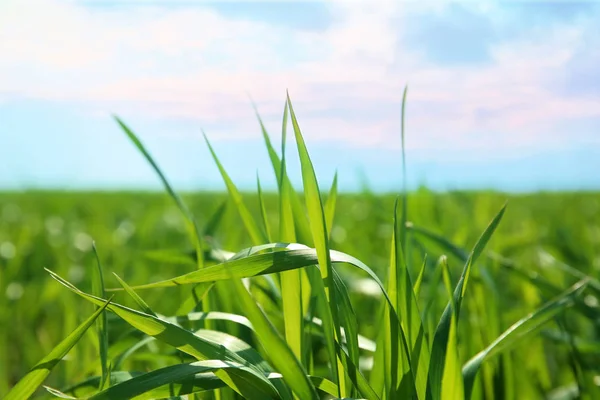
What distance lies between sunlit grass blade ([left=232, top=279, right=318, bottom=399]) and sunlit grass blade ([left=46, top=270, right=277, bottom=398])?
0.03 metres

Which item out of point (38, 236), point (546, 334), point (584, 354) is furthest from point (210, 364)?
point (38, 236)

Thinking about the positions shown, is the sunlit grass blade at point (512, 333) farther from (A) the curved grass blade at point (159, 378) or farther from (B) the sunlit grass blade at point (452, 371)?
(A) the curved grass blade at point (159, 378)

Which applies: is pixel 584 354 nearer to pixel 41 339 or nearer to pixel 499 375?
pixel 499 375

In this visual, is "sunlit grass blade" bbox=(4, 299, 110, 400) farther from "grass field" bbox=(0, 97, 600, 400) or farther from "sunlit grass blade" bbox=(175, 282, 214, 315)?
"sunlit grass blade" bbox=(175, 282, 214, 315)

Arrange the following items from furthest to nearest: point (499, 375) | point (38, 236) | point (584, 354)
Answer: point (38, 236) → point (584, 354) → point (499, 375)

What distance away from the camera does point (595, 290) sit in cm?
102

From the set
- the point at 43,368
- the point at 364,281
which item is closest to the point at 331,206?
the point at 43,368

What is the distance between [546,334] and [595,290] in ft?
0.34

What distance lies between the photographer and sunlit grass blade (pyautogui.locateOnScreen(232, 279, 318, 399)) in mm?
449

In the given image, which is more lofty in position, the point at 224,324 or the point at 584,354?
the point at 224,324

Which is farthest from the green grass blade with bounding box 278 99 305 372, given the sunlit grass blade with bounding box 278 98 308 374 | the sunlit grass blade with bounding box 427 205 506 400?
the sunlit grass blade with bounding box 427 205 506 400

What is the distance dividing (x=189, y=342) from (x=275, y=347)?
3.4 inches

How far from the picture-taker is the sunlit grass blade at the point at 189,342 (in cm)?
51

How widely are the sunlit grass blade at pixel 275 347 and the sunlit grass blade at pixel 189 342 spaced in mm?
31
